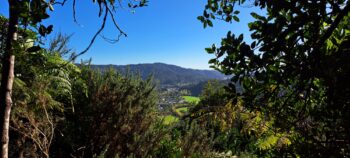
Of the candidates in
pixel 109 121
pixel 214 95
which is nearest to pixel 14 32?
pixel 214 95

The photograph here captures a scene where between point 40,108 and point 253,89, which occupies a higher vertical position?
point 253,89

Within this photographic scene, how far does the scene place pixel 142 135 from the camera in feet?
20.0

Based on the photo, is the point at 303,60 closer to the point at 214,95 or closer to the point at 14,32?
the point at 14,32

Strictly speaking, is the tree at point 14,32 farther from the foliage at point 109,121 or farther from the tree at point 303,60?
the foliage at point 109,121

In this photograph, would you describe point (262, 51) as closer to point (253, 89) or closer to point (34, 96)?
point (253, 89)

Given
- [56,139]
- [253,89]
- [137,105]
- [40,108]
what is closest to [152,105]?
[137,105]

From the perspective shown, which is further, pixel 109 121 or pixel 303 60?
pixel 109 121

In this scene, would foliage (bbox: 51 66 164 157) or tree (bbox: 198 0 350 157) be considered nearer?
tree (bbox: 198 0 350 157)

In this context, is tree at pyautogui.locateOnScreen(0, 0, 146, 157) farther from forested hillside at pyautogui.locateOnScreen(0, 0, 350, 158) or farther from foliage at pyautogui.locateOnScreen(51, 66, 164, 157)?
foliage at pyautogui.locateOnScreen(51, 66, 164, 157)

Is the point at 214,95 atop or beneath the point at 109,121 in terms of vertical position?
atop

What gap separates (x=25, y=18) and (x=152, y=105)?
5.71 m

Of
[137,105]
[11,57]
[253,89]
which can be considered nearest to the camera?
[11,57]

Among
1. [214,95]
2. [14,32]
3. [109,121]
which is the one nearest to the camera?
[14,32]

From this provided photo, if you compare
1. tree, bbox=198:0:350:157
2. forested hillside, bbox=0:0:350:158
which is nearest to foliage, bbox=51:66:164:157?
forested hillside, bbox=0:0:350:158
